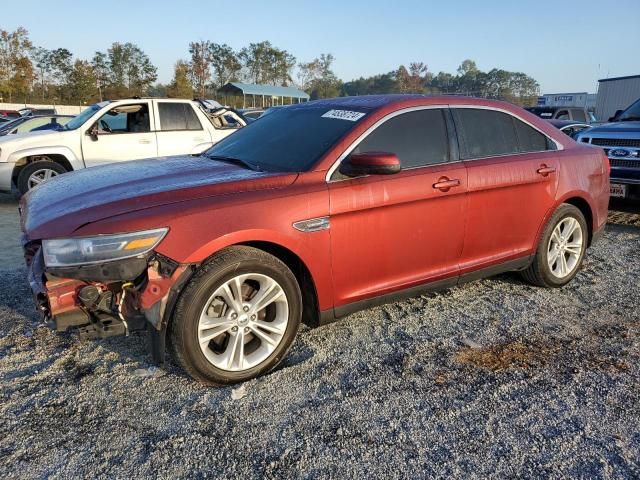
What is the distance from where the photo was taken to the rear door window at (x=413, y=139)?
3.43 meters

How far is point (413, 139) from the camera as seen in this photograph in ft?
11.8

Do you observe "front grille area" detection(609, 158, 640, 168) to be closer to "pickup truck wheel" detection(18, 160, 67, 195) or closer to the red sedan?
the red sedan

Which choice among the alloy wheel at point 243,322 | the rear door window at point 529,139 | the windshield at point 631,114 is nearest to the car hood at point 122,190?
the alloy wheel at point 243,322

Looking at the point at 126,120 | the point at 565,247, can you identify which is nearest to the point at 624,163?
the point at 565,247

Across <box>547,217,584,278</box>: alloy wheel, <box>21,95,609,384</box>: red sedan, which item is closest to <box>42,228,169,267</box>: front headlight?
<box>21,95,609,384</box>: red sedan

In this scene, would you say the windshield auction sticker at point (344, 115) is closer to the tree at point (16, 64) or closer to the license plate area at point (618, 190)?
the license plate area at point (618, 190)

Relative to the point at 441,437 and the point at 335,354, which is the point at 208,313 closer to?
the point at 335,354

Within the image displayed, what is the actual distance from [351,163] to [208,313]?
1.26 metres

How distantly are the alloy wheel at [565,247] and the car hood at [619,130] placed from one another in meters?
3.01

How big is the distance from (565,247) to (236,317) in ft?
10.5

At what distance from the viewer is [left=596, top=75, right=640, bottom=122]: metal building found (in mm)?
24656

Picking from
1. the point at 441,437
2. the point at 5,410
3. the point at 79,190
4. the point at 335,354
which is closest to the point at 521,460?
the point at 441,437

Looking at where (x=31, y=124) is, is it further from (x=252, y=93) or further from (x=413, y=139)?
(x=252, y=93)

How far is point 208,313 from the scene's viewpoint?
2.87m
